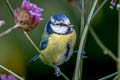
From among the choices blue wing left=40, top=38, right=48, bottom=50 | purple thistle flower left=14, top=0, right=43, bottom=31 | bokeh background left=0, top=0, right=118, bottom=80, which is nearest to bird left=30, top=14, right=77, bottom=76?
blue wing left=40, top=38, right=48, bottom=50

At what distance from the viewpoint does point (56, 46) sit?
1354mm

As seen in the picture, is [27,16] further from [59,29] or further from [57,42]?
[57,42]

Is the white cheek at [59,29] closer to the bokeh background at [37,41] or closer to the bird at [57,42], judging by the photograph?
the bird at [57,42]

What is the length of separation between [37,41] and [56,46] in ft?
3.57

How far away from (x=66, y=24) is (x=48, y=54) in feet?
0.61

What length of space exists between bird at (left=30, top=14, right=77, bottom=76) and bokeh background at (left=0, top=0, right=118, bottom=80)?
1.10 metres

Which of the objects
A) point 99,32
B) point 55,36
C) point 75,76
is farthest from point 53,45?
point 99,32

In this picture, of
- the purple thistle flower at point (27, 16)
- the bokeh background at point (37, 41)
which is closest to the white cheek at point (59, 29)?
the purple thistle flower at point (27, 16)

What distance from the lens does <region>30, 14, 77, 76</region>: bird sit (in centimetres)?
122

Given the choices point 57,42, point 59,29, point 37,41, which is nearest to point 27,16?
point 59,29

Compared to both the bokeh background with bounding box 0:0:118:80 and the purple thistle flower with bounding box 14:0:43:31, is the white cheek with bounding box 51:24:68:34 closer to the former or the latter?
the purple thistle flower with bounding box 14:0:43:31

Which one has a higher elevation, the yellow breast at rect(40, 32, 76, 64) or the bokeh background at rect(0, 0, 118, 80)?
the yellow breast at rect(40, 32, 76, 64)

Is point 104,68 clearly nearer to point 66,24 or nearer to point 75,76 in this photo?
point 66,24

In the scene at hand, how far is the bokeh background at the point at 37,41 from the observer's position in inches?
97.9
